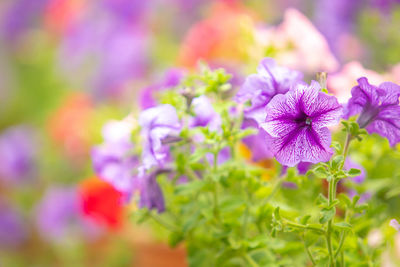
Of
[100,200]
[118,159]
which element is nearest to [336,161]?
[118,159]

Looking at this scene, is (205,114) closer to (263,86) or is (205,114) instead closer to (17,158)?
(263,86)

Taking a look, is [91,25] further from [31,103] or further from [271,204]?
[271,204]

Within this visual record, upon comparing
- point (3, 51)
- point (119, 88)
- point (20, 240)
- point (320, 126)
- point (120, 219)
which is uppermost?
point (3, 51)

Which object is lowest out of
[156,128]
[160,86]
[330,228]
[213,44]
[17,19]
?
[330,228]

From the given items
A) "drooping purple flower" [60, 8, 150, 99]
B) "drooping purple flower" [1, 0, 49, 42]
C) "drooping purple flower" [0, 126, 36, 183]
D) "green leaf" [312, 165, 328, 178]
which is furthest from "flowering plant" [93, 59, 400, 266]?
"drooping purple flower" [1, 0, 49, 42]

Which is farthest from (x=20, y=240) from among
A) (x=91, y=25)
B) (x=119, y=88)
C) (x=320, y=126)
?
(x=320, y=126)

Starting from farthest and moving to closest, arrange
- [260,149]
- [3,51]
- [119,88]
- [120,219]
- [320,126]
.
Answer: [3,51], [119,88], [120,219], [260,149], [320,126]

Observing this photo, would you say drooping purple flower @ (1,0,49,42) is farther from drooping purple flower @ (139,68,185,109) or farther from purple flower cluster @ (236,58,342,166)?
purple flower cluster @ (236,58,342,166)
